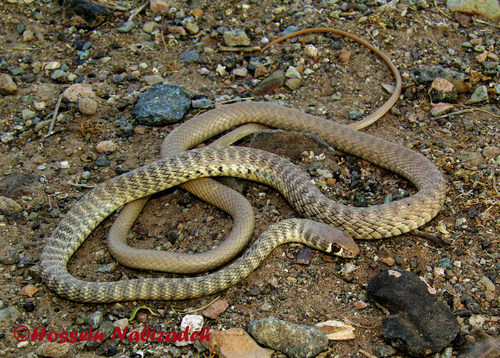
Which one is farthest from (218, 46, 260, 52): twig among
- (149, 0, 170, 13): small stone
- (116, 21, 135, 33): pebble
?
(116, 21, 135, 33): pebble

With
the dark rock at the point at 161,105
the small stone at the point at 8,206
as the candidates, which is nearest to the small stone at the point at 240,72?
the dark rock at the point at 161,105

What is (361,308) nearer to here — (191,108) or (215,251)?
(215,251)

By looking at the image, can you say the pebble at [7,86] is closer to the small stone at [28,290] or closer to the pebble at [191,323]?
the small stone at [28,290]

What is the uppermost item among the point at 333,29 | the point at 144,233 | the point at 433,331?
the point at 333,29

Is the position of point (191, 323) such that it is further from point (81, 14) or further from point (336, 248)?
point (81, 14)

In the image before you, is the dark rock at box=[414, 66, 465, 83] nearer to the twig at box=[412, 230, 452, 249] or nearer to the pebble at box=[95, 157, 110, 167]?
the twig at box=[412, 230, 452, 249]

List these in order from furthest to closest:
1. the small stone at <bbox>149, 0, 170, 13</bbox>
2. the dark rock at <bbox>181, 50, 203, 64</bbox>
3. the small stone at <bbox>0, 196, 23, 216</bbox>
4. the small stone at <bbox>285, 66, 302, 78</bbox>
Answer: the small stone at <bbox>149, 0, 170, 13</bbox>
the dark rock at <bbox>181, 50, 203, 64</bbox>
the small stone at <bbox>285, 66, 302, 78</bbox>
the small stone at <bbox>0, 196, 23, 216</bbox>

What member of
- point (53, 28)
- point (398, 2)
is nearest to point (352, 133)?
point (398, 2)
